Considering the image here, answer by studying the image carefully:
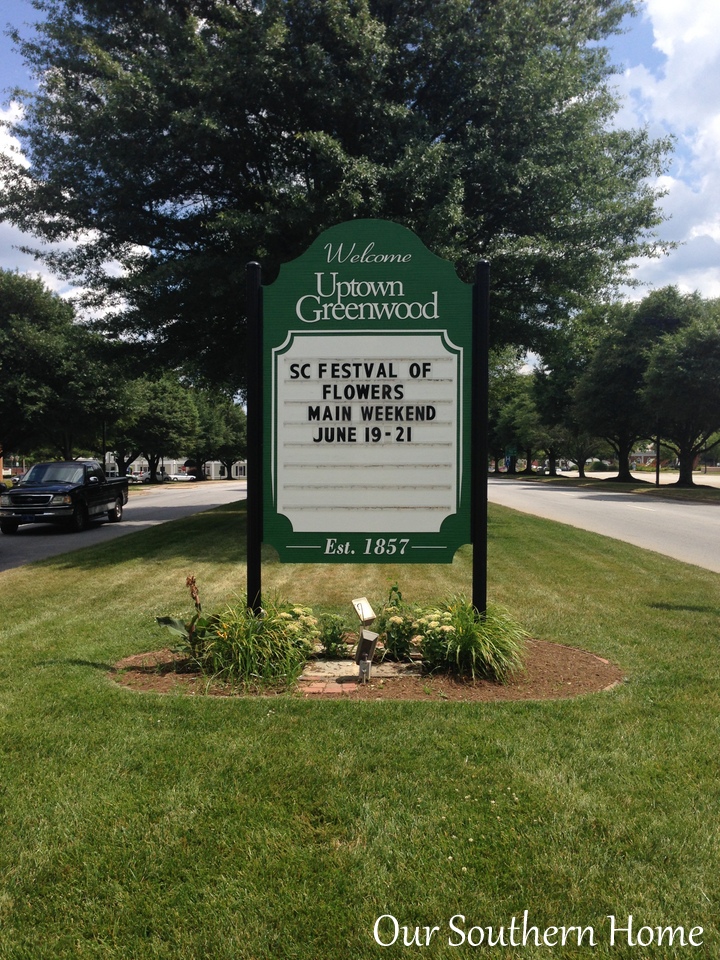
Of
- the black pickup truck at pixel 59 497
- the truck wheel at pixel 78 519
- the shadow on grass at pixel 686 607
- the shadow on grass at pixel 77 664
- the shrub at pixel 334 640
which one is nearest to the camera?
the shadow on grass at pixel 77 664

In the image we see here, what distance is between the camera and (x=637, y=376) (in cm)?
4594

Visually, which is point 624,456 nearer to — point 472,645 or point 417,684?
point 472,645

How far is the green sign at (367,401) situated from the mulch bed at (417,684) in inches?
44.1

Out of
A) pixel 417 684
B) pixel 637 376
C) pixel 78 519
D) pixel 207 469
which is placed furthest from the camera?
pixel 207 469

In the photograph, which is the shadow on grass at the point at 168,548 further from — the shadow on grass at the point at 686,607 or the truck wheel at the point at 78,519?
the shadow on grass at the point at 686,607

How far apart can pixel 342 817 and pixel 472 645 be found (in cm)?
234

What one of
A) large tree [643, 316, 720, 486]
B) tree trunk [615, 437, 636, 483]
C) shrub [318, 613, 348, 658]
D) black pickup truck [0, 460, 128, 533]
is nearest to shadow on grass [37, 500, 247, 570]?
black pickup truck [0, 460, 128, 533]

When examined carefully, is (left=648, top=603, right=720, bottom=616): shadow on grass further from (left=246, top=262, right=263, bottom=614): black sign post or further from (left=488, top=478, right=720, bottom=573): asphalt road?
(left=246, top=262, right=263, bottom=614): black sign post

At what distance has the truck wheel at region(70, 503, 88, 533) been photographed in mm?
18188

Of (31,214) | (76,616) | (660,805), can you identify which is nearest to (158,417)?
(31,214)

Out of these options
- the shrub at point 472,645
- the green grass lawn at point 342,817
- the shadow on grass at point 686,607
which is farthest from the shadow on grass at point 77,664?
the shadow on grass at point 686,607

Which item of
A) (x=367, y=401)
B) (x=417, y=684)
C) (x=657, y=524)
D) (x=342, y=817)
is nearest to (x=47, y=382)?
(x=657, y=524)

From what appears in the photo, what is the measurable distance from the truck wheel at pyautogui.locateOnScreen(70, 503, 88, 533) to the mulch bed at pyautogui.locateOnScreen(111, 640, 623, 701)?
13517 mm

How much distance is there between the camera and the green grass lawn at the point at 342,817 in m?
2.57
